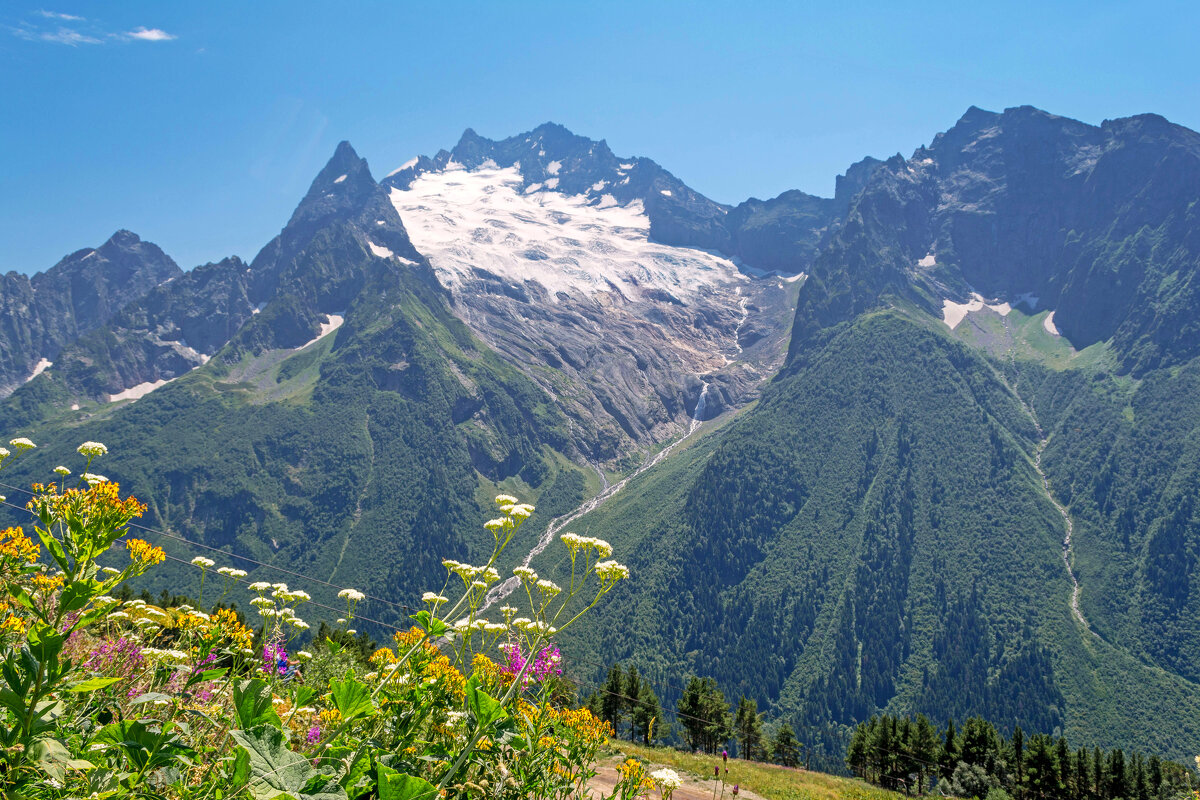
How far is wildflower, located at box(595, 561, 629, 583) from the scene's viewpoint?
308 inches

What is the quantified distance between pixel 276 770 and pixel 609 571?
4902 millimetres

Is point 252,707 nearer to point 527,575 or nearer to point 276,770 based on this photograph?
point 276,770

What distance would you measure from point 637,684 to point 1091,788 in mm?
69490

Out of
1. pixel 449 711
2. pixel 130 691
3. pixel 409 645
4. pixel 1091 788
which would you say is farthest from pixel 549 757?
pixel 1091 788

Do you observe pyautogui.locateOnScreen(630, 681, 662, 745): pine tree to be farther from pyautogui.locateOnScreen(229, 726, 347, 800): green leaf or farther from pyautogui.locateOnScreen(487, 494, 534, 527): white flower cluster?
pyautogui.locateOnScreen(229, 726, 347, 800): green leaf

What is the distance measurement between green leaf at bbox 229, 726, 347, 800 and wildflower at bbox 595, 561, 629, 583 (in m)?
4.47

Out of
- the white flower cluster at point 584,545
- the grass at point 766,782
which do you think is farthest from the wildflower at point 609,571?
the grass at point 766,782

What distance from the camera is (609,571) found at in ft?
26.2

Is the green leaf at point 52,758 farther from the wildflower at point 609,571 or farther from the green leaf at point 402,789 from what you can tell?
the wildflower at point 609,571

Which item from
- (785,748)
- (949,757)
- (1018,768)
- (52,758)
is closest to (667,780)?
(52,758)

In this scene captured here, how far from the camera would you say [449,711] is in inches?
239

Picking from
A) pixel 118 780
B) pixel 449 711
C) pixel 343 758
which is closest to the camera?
pixel 118 780

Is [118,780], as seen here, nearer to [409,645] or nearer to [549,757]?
[409,645]

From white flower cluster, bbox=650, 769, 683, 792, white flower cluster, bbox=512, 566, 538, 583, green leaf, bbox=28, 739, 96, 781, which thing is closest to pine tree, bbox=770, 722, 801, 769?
white flower cluster, bbox=512, 566, 538, 583
